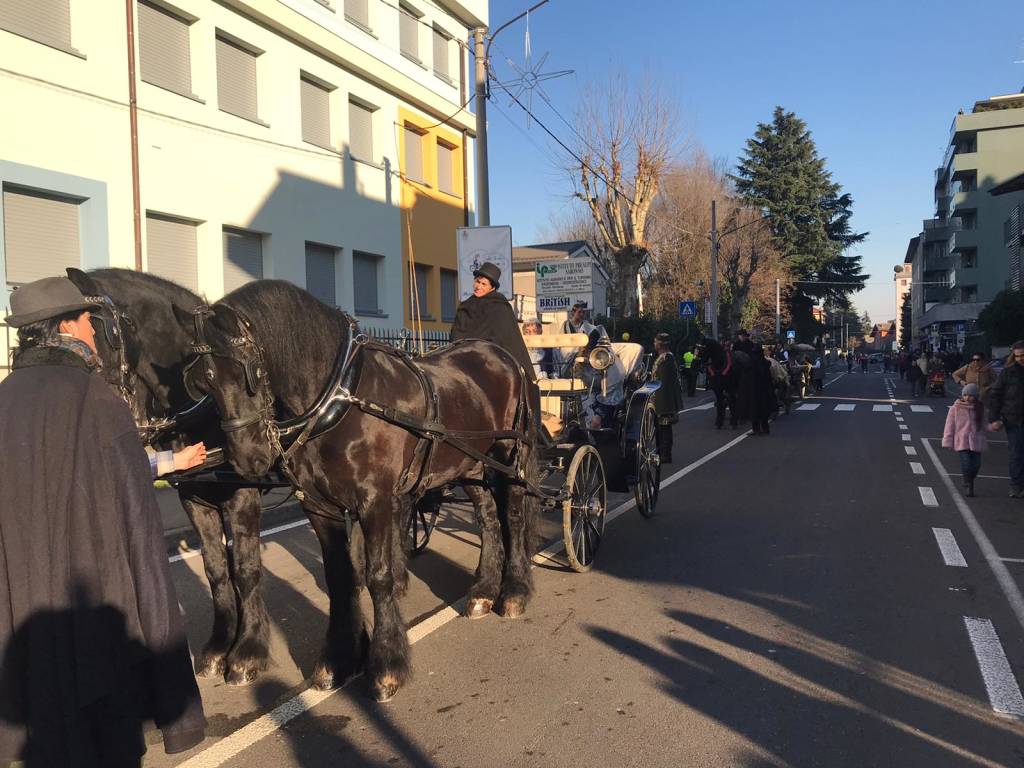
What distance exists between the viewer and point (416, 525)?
668 cm

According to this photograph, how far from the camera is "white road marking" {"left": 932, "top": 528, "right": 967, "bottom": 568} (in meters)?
6.34

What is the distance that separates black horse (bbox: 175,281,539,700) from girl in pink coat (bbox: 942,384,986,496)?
6879 millimetres

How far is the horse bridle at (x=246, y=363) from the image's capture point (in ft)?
10.8

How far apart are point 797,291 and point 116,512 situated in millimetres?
59376

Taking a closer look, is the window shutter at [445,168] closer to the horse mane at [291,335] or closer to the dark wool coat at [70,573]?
the horse mane at [291,335]

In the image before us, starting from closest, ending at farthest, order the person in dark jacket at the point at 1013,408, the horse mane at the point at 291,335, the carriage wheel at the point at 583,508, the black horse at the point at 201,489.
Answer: the horse mane at the point at 291,335
the black horse at the point at 201,489
the carriage wheel at the point at 583,508
the person in dark jacket at the point at 1013,408

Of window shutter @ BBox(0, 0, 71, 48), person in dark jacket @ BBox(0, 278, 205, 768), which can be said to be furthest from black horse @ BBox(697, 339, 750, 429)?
person in dark jacket @ BBox(0, 278, 205, 768)

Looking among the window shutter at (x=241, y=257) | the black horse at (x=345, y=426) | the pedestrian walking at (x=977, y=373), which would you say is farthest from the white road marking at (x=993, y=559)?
the window shutter at (x=241, y=257)

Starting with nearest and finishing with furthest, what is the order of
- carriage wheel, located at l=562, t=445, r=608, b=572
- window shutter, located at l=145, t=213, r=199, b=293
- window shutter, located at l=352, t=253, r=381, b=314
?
carriage wheel, located at l=562, t=445, r=608, b=572
window shutter, located at l=145, t=213, r=199, b=293
window shutter, located at l=352, t=253, r=381, b=314

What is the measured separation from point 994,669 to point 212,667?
400cm

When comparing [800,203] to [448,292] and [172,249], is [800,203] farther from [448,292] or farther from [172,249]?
[172,249]

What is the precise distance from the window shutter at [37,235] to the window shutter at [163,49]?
2.77 meters

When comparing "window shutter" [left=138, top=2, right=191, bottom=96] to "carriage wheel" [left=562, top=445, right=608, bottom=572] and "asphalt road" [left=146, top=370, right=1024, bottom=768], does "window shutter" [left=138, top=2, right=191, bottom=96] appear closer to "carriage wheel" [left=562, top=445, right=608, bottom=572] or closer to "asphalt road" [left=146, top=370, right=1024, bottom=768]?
"asphalt road" [left=146, top=370, right=1024, bottom=768]

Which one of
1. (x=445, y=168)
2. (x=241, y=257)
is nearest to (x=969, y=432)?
(x=241, y=257)
